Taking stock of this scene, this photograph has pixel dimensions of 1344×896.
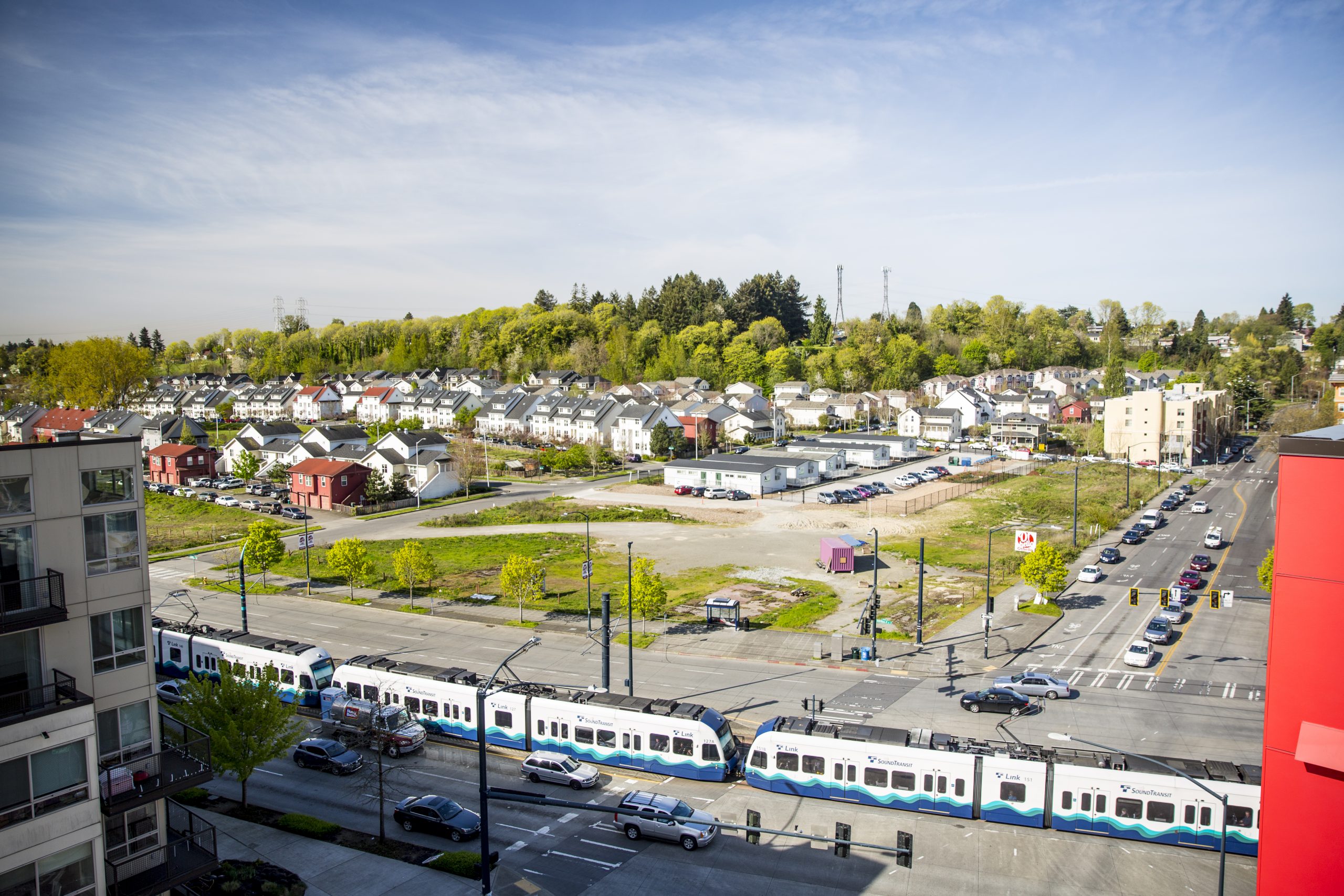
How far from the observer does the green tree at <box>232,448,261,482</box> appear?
81188mm

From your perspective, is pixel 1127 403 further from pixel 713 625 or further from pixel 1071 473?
pixel 713 625

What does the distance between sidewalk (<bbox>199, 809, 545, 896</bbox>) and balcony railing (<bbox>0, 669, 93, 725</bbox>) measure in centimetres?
741

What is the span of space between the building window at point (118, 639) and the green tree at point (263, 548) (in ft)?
105

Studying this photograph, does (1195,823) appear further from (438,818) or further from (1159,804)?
(438,818)

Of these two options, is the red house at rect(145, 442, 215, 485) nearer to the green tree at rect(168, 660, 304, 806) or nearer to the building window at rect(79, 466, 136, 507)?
the green tree at rect(168, 660, 304, 806)

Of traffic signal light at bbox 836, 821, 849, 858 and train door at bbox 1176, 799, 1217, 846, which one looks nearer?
traffic signal light at bbox 836, 821, 849, 858

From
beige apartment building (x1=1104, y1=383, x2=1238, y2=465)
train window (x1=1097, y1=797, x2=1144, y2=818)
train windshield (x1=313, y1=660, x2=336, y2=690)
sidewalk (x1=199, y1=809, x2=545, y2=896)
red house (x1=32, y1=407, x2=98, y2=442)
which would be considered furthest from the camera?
red house (x1=32, y1=407, x2=98, y2=442)

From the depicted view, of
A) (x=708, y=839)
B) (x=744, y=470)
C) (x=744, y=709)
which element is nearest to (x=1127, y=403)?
(x=744, y=470)

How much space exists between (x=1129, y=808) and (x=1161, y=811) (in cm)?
71

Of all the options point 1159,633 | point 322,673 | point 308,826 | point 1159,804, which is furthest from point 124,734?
point 1159,633

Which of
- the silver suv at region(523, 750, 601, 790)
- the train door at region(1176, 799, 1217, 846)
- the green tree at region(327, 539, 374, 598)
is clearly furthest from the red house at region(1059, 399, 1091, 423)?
the silver suv at region(523, 750, 601, 790)

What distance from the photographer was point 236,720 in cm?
2095

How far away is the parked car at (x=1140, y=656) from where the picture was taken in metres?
32.8

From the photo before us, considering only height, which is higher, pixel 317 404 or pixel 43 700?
pixel 317 404
